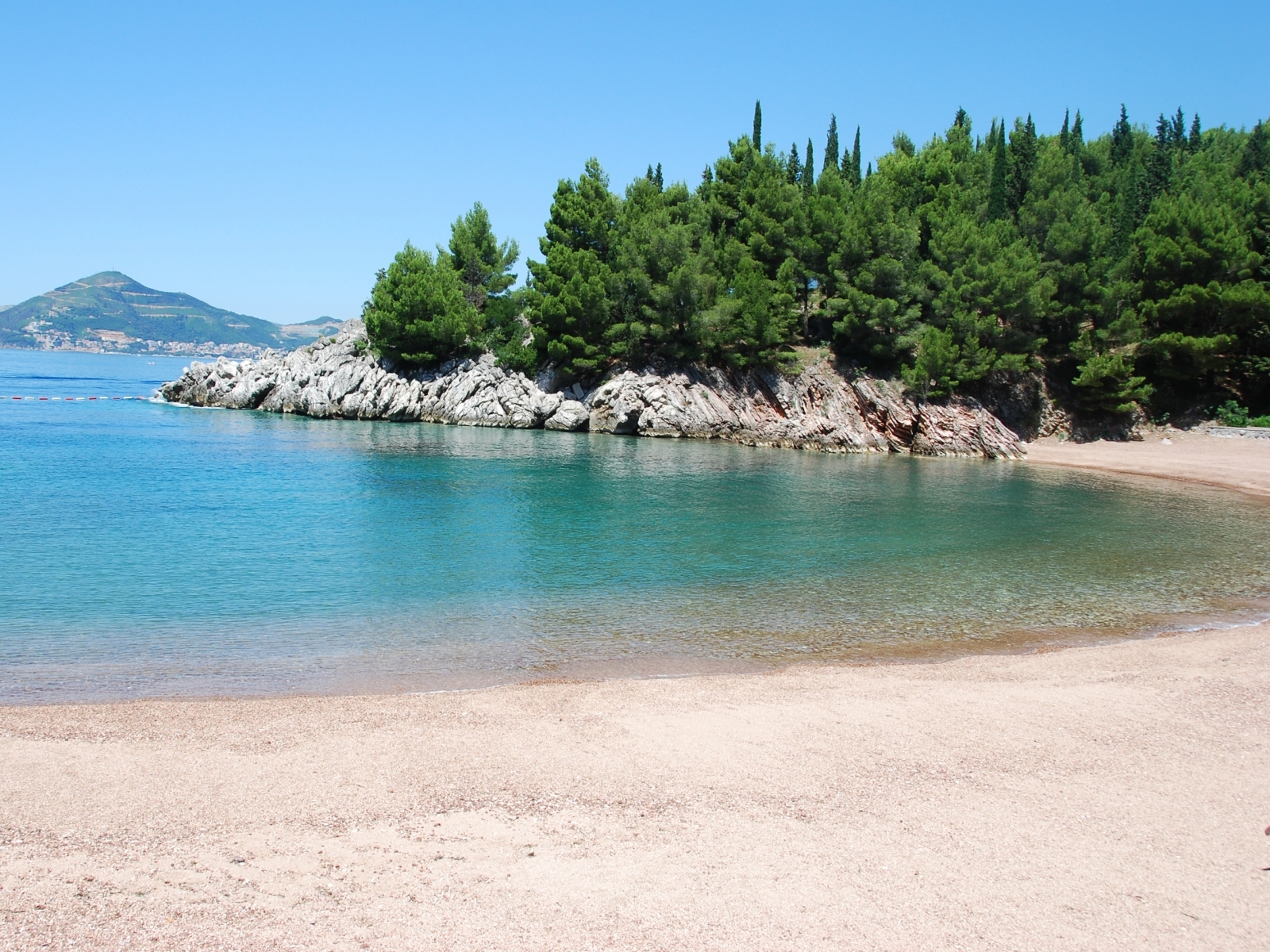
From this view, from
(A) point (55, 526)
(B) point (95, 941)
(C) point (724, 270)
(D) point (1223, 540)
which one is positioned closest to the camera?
(B) point (95, 941)

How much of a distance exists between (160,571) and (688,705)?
40.6 ft

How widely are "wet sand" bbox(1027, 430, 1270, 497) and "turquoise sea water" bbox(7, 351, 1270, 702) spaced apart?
572 cm

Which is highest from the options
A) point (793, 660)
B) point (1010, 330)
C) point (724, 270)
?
point (724, 270)

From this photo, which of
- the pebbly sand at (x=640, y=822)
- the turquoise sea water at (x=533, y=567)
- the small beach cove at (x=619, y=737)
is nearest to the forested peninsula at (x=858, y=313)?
the turquoise sea water at (x=533, y=567)

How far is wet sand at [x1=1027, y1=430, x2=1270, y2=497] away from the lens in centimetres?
4169

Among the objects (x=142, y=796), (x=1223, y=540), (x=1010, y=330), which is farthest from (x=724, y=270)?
(x=142, y=796)

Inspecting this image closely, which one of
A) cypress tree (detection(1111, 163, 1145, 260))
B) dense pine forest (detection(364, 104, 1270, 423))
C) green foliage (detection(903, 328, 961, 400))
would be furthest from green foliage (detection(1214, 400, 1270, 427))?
green foliage (detection(903, 328, 961, 400))

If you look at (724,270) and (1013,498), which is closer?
(1013,498)

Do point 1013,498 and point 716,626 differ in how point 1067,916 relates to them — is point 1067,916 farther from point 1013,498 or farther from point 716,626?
point 1013,498

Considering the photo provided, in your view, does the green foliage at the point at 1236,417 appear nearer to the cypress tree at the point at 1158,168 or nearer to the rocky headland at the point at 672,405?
the rocky headland at the point at 672,405

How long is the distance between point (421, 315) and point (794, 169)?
123 feet

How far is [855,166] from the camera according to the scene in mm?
82500

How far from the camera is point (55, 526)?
21500 mm

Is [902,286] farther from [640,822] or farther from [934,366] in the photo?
[640,822]
